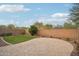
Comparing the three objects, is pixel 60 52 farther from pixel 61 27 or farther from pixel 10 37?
pixel 10 37

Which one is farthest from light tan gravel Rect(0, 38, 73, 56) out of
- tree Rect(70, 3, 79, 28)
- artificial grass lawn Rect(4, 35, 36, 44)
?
tree Rect(70, 3, 79, 28)

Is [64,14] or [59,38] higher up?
[64,14]

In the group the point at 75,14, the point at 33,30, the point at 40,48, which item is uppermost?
the point at 75,14

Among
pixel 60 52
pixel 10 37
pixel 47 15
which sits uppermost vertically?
pixel 47 15

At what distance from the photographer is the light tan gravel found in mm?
2018

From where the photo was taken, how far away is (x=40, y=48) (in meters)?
2.03

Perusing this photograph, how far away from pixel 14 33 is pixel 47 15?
324 mm

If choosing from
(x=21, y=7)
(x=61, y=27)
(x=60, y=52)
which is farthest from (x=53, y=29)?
(x=21, y=7)

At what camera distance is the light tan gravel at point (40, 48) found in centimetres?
202

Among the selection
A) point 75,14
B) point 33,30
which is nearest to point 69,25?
point 75,14

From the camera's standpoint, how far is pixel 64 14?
2.03m

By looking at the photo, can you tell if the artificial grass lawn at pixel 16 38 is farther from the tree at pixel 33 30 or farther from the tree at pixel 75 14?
the tree at pixel 75 14

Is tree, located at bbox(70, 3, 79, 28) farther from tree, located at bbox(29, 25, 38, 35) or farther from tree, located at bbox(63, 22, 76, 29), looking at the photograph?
tree, located at bbox(29, 25, 38, 35)

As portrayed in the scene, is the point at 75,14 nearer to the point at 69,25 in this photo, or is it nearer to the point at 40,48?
the point at 69,25
